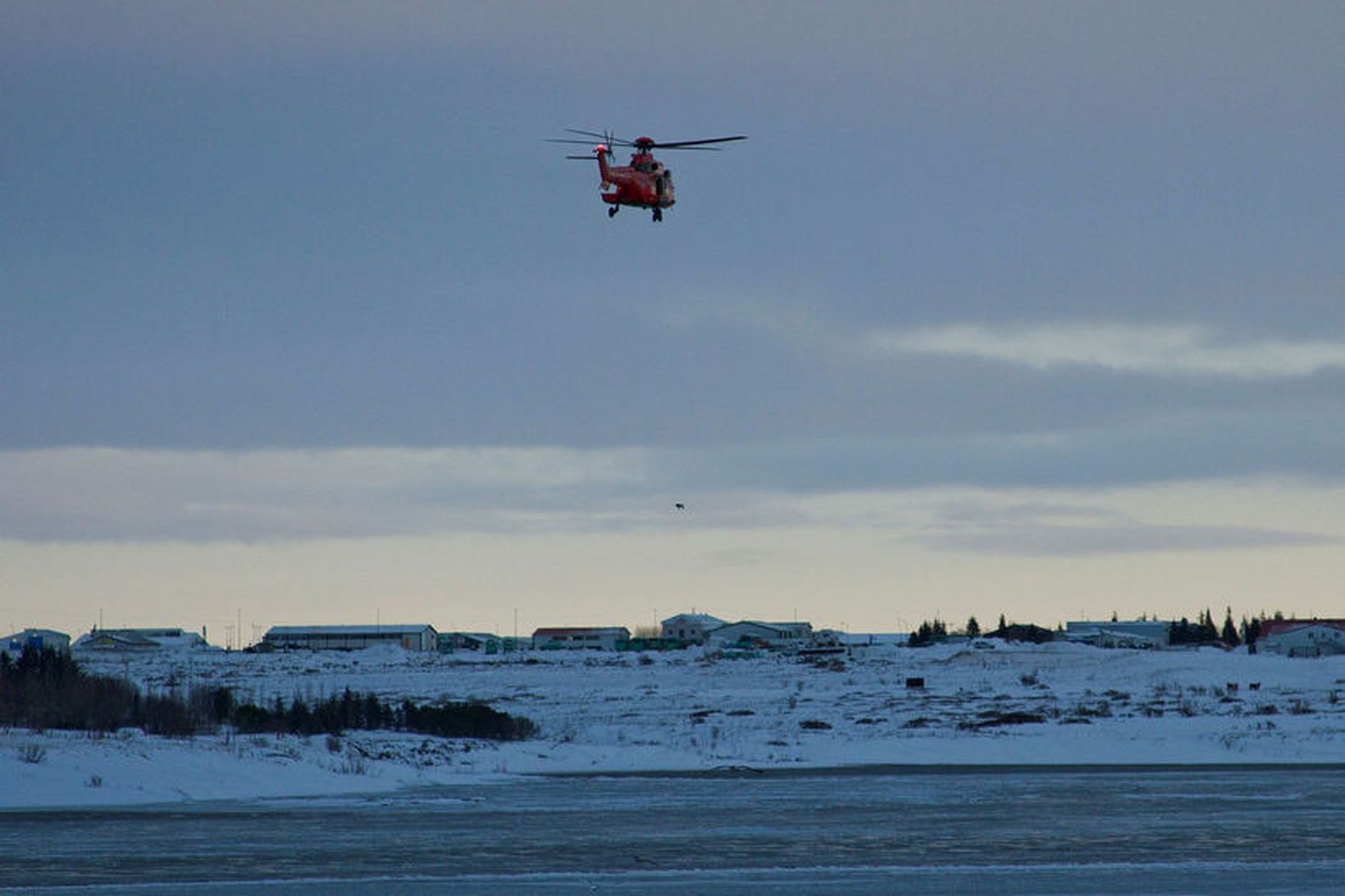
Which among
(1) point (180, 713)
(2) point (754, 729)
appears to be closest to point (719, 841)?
(1) point (180, 713)

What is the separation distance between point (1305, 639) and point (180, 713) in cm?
14099

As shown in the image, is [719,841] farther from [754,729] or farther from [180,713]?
[754,729]

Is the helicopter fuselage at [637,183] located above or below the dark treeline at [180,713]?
above

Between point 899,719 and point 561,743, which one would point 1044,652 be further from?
point 561,743

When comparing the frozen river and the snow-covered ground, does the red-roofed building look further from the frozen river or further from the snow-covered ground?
the frozen river

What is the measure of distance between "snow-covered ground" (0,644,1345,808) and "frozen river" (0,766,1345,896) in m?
2.97

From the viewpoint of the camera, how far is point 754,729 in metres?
55.2

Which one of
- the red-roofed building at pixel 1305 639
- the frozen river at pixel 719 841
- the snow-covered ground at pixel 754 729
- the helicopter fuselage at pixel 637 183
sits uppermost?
the helicopter fuselage at pixel 637 183

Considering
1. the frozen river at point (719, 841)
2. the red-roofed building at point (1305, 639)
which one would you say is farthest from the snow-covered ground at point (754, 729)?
the red-roofed building at point (1305, 639)

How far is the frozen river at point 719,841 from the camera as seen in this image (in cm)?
1870

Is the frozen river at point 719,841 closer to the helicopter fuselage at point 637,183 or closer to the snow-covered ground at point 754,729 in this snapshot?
the snow-covered ground at point 754,729

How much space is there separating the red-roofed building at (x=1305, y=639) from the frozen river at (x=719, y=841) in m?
132

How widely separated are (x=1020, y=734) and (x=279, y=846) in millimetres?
31485

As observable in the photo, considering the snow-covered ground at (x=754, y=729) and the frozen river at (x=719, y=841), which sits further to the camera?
the snow-covered ground at (x=754, y=729)
